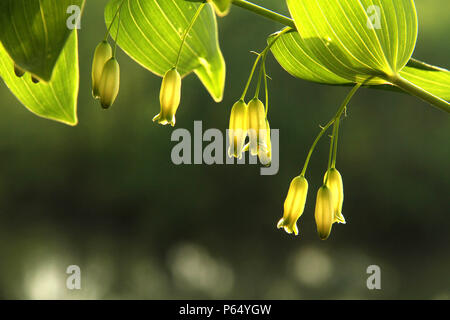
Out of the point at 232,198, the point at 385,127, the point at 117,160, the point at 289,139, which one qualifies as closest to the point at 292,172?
the point at 289,139

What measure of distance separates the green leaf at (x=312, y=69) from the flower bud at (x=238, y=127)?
0.06 metres

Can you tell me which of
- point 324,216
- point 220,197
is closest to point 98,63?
point 324,216

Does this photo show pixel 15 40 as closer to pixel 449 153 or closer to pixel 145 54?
pixel 145 54

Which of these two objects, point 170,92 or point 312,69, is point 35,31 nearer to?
point 170,92

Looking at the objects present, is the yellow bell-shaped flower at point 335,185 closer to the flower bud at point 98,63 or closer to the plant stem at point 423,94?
the plant stem at point 423,94

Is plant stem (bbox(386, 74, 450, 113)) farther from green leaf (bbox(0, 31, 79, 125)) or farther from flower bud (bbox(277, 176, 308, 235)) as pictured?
green leaf (bbox(0, 31, 79, 125))

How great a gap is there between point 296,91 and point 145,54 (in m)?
3.86

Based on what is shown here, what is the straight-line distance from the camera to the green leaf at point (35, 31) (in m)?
0.31

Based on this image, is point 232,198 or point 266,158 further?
point 232,198

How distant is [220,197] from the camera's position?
14.9 feet

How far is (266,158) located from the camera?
0.44 metres

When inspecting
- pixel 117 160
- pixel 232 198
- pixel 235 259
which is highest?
pixel 117 160

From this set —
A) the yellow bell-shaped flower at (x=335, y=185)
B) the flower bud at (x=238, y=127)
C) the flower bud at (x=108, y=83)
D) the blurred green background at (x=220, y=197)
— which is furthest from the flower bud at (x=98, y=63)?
the blurred green background at (x=220, y=197)

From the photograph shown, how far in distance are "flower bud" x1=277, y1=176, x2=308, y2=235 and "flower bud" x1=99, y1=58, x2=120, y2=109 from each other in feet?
0.61
